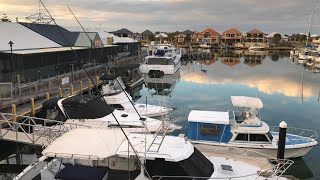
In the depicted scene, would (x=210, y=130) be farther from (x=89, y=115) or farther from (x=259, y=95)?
(x=259, y=95)

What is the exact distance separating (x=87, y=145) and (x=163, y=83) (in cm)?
4014

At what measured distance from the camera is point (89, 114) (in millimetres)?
19391

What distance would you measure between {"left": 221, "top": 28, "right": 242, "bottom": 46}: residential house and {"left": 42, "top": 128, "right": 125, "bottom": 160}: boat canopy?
6295 inches

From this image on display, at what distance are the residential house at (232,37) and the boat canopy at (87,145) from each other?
15989 centimetres

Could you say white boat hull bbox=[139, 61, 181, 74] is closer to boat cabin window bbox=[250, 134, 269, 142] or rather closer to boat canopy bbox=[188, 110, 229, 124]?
boat canopy bbox=[188, 110, 229, 124]

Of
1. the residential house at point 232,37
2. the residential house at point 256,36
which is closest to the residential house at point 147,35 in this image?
the residential house at point 232,37

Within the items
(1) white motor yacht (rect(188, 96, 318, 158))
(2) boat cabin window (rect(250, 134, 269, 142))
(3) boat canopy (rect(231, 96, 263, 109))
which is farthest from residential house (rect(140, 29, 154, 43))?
(2) boat cabin window (rect(250, 134, 269, 142))

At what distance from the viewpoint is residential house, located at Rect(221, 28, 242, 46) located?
167 meters

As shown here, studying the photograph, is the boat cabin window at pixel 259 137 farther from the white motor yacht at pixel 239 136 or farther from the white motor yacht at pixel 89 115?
the white motor yacht at pixel 89 115

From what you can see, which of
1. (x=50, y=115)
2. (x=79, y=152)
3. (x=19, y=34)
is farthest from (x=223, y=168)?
(x=19, y=34)

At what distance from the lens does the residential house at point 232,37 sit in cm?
16662

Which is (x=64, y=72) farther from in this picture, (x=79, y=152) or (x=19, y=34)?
(x=79, y=152)

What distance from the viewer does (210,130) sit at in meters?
18.1

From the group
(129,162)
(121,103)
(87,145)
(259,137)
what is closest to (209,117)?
(259,137)
